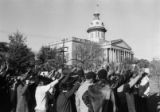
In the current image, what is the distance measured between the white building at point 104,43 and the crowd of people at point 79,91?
2778 inches

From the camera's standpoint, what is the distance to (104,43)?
8931cm

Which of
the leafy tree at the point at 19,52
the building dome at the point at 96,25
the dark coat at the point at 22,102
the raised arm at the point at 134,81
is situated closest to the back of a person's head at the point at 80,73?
the raised arm at the point at 134,81

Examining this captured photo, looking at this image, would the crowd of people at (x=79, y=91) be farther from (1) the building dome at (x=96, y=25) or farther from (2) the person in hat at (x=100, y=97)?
(1) the building dome at (x=96, y=25)

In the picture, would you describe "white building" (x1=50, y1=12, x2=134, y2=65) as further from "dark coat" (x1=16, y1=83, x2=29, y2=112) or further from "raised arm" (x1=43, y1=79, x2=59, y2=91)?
"raised arm" (x1=43, y1=79, x2=59, y2=91)

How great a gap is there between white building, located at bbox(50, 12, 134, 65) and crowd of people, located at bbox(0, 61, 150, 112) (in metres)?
70.6

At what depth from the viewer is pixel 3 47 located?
3975 cm

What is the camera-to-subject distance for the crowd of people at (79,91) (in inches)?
170

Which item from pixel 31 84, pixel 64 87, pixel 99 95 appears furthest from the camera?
pixel 31 84

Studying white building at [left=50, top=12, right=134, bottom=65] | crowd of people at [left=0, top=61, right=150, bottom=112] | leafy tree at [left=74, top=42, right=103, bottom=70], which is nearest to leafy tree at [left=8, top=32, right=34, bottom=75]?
leafy tree at [left=74, top=42, right=103, bottom=70]

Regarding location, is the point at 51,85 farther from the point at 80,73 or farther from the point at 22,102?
the point at 22,102

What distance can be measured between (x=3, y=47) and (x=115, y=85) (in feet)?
118

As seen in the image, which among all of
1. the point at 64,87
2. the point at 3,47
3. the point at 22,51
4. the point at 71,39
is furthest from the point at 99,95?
the point at 71,39

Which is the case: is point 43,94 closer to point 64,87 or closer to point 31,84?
point 64,87

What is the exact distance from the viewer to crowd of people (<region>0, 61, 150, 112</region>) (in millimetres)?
4312
